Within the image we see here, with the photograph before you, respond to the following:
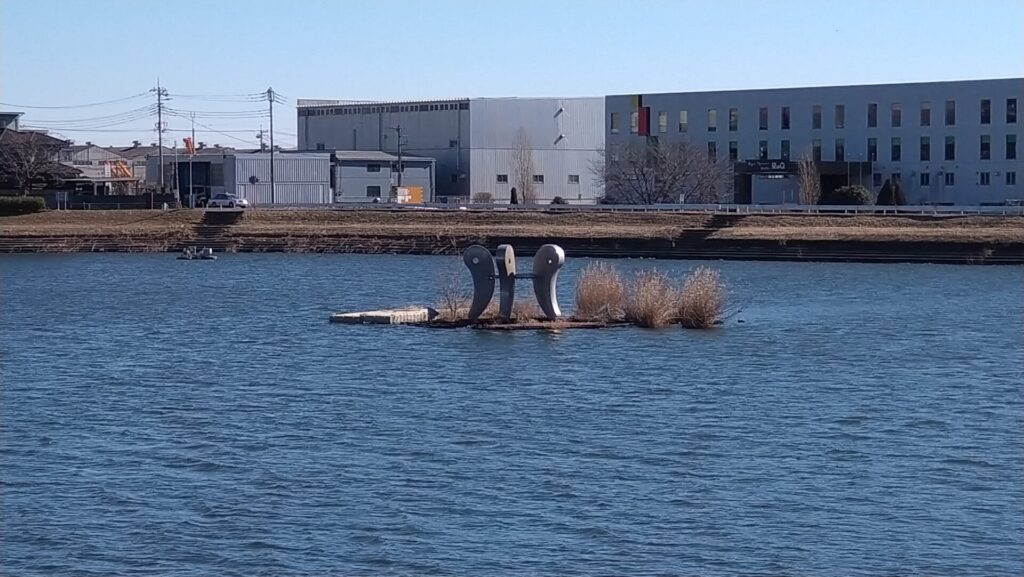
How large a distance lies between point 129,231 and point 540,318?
168 ft

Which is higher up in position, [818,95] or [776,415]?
[818,95]

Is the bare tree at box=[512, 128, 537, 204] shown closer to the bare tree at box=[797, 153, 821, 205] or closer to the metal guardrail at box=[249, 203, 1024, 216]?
the metal guardrail at box=[249, 203, 1024, 216]

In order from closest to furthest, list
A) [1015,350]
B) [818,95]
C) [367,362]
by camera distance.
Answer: [367,362], [1015,350], [818,95]

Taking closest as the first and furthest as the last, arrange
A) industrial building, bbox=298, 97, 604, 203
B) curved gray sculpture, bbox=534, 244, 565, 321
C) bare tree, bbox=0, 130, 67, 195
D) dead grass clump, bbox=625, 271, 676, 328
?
1. curved gray sculpture, bbox=534, 244, 565, 321
2. dead grass clump, bbox=625, 271, 676, 328
3. bare tree, bbox=0, 130, 67, 195
4. industrial building, bbox=298, 97, 604, 203

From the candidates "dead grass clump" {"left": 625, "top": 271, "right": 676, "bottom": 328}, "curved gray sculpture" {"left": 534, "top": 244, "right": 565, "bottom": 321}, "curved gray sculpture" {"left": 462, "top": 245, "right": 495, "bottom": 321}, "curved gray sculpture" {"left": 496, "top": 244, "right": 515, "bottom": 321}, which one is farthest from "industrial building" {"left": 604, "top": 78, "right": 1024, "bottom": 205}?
"curved gray sculpture" {"left": 462, "top": 245, "right": 495, "bottom": 321}

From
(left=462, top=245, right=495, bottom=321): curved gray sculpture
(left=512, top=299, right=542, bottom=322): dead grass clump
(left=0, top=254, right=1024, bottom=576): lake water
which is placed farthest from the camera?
(left=512, top=299, right=542, bottom=322): dead grass clump

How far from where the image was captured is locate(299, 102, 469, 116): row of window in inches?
4596

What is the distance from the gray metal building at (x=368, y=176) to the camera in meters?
112

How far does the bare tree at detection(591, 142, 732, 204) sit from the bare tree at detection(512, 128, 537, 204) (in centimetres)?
792

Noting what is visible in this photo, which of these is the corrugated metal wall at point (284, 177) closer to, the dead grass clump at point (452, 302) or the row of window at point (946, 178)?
the row of window at point (946, 178)

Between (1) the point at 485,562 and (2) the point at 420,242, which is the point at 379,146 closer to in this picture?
(2) the point at 420,242

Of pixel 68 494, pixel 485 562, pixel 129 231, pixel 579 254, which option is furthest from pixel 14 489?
pixel 129 231

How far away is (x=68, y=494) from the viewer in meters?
19.0

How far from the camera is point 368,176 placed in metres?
113
